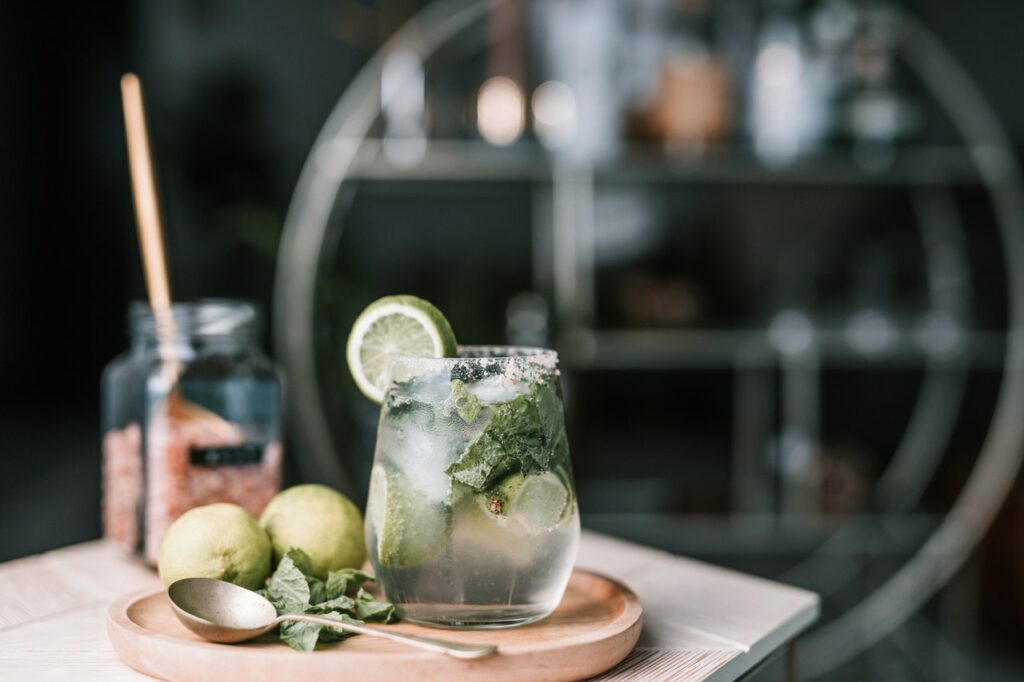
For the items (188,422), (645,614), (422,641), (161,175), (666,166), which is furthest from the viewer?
(161,175)

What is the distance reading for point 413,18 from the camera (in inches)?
103

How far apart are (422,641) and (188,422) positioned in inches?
17.5

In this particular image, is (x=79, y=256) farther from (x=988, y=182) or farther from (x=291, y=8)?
Result: (x=988, y=182)

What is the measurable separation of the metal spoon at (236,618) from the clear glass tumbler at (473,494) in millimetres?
62

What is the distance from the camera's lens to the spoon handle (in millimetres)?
670

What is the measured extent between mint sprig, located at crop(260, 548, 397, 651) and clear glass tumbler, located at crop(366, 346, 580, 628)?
0.02 meters

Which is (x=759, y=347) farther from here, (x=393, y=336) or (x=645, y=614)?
(x=393, y=336)

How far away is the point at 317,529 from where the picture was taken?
86 centimetres

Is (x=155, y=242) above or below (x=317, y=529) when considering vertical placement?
above

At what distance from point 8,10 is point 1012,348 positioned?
2.39m

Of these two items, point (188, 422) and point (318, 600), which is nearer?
point (318, 600)

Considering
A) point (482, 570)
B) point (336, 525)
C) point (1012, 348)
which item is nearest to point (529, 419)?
point (482, 570)

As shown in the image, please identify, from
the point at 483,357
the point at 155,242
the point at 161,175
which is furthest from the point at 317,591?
the point at 161,175

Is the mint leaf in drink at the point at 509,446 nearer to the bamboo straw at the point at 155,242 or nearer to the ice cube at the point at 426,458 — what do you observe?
the ice cube at the point at 426,458
